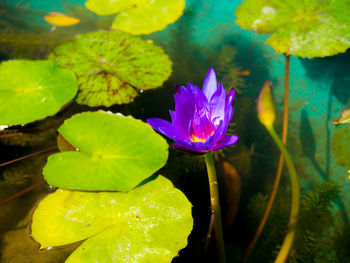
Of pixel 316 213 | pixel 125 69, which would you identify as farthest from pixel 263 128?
pixel 125 69

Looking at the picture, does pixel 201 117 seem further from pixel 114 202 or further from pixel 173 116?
pixel 114 202

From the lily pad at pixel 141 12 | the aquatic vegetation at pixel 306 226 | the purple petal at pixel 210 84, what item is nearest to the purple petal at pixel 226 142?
the purple petal at pixel 210 84

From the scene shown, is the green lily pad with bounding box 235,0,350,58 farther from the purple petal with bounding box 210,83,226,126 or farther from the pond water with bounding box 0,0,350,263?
the purple petal with bounding box 210,83,226,126

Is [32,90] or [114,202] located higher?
[32,90]

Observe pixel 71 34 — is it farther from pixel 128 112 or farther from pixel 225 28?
pixel 225 28

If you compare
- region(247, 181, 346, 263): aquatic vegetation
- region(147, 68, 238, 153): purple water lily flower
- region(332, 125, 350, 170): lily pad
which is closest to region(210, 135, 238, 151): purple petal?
region(147, 68, 238, 153): purple water lily flower

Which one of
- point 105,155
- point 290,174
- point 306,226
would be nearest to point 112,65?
point 105,155

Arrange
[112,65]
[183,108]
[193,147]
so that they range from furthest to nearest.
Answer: [112,65], [183,108], [193,147]
